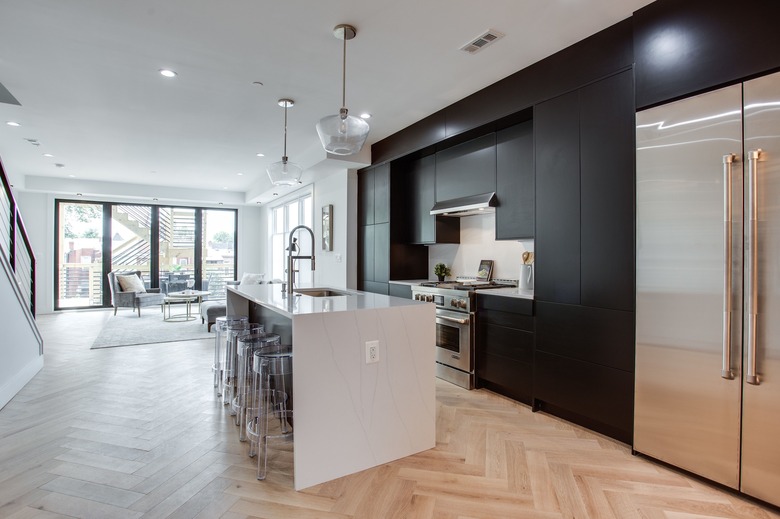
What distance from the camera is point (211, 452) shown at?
8.14ft

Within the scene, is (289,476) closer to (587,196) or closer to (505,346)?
(505,346)

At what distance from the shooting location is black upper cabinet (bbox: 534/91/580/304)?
284 cm

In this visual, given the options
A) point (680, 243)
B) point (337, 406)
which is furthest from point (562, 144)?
point (337, 406)

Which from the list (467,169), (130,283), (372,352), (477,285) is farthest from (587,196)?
(130,283)

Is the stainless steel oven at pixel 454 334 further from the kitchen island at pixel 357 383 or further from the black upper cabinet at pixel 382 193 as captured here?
the black upper cabinet at pixel 382 193

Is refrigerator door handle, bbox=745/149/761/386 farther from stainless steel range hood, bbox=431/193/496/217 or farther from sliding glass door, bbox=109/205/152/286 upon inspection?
sliding glass door, bbox=109/205/152/286

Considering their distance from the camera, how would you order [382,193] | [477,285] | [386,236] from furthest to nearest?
[382,193], [386,236], [477,285]

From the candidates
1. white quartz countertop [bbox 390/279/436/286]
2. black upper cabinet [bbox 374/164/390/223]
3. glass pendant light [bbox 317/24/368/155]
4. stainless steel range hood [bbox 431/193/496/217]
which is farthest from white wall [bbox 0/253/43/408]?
stainless steel range hood [bbox 431/193/496/217]

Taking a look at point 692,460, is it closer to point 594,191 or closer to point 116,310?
point 594,191

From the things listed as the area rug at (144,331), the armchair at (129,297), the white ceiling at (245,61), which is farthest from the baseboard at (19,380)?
the armchair at (129,297)

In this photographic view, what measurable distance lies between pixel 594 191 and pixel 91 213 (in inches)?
400

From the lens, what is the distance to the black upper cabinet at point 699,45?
193cm

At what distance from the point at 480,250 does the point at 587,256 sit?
1.69 metres

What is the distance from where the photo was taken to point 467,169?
161 inches
